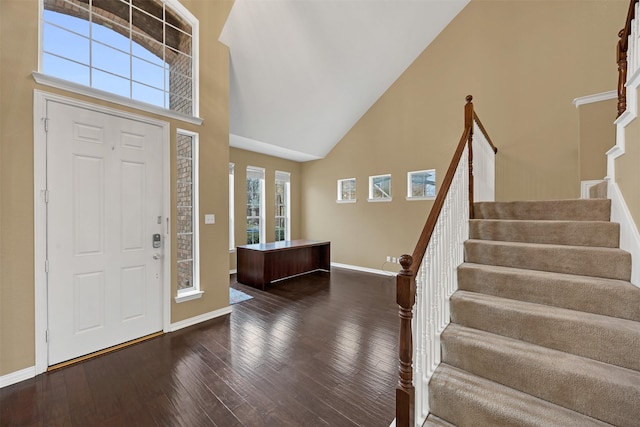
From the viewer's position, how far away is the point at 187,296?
3150 millimetres

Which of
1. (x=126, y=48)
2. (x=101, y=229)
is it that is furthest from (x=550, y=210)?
(x=126, y=48)

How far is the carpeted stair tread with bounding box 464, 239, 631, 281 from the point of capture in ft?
5.57

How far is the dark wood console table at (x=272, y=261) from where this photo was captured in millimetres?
→ 4707

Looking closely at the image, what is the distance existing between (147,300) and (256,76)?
11.8 feet

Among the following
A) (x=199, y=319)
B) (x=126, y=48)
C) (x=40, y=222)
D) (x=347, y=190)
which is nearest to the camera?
(x=40, y=222)

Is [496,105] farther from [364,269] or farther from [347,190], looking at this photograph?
[364,269]

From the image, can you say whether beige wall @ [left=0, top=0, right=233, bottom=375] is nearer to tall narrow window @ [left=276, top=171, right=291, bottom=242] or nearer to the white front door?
the white front door

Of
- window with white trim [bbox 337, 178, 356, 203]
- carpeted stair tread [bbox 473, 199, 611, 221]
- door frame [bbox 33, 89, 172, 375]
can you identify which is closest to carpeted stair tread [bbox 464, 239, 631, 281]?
carpeted stair tread [bbox 473, 199, 611, 221]

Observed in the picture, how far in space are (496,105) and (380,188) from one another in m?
2.50

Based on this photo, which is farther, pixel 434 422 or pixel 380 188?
pixel 380 188

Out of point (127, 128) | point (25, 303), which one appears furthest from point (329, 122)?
point (25, 303)

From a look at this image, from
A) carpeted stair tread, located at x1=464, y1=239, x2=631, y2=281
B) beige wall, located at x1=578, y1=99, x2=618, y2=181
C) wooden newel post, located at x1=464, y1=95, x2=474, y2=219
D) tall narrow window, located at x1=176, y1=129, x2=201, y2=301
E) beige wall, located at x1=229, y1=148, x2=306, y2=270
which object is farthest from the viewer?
beige wall, located at x1=229, y1=148, x2=306, y2=270

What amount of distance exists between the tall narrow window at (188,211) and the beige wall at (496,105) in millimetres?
3770

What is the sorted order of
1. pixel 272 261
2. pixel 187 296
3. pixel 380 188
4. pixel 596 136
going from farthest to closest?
1. pixel 380 188
2. pixel 272 261
3. pixel 187 296
4. pixel 596 136
